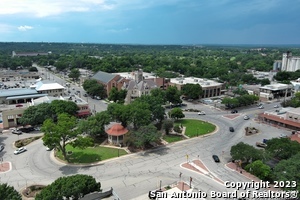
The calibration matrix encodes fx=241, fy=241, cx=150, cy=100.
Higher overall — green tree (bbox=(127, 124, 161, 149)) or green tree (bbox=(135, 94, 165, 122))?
green tree (bbox=(135, 94, 165, 122))

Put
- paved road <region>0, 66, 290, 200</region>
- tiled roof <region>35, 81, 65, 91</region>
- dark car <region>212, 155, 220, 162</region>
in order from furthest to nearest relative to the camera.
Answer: tiled roof <region>35, 81, 65, 91</region>, dark car <region>212, 155, 220, 162</region>, paved road <region>0, 66, 290, 200</region>

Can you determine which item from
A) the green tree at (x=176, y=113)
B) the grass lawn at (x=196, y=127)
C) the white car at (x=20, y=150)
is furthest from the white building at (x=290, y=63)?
the white car at (x=20, y=150)

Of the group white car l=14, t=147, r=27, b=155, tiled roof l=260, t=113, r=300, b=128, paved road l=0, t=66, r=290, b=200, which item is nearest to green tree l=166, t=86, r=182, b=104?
paved road l=0, t=66, r=290, b=200

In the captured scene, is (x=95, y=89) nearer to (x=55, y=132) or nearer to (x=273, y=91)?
(x=55, y=132)

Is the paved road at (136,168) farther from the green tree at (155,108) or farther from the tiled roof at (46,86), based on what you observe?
the tiled roof at (46,86)

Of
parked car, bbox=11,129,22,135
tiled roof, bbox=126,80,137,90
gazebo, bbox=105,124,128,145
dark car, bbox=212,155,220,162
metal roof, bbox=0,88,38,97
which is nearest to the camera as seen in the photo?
dark car, bbox=212,155,220,162

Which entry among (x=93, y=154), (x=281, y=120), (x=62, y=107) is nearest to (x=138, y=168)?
(x=93, y=154)

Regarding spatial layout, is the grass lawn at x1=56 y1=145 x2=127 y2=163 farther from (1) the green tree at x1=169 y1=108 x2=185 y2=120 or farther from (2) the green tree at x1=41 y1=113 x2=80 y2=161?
(1) the green tree at x1=169 y1=108 x2=185 y2=120

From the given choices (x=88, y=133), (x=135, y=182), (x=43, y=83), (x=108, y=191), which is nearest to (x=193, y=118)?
(x=88, y=133)

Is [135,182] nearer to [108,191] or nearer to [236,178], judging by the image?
[108,191]
